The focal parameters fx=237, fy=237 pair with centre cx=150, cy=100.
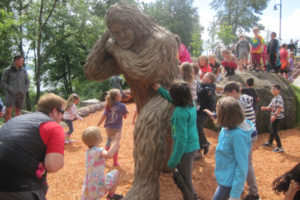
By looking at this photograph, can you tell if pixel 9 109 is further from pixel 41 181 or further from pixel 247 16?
pixel 247 16

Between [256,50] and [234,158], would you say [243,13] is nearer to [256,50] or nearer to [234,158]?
[256,50]

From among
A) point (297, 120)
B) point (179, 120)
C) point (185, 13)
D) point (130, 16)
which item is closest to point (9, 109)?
point (130, 16)

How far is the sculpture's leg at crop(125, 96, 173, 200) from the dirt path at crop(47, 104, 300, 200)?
488 mm

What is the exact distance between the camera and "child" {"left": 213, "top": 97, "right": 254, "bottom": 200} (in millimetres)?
2074

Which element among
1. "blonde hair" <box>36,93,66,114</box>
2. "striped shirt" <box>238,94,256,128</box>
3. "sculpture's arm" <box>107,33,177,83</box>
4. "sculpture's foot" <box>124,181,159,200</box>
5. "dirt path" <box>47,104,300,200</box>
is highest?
"sculpture's arm" <box>107,33,177,83</box>

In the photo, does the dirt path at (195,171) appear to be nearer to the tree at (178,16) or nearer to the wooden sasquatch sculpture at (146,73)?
the wooden sasquatch sculpture at (146,73)

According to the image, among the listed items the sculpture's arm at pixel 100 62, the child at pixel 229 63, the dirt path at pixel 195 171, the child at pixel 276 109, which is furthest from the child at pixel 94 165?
the child at pixel 229 63

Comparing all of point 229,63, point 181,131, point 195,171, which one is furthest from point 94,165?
point 229,63

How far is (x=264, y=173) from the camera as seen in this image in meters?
3.89

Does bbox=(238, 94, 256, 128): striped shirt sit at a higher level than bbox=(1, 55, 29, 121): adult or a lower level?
lower

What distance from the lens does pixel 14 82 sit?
18.6 feet

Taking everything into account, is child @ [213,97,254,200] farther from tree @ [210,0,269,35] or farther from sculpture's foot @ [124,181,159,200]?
tree @ [210,0,269,35]

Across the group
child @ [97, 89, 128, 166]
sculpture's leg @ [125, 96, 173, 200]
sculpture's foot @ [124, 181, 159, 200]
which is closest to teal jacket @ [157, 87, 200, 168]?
sculpture's leg @ [125, 96, 173, 200]

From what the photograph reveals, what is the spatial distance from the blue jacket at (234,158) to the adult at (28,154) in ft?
4.70
